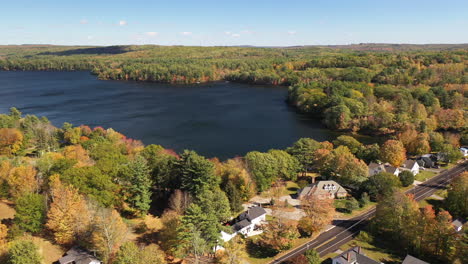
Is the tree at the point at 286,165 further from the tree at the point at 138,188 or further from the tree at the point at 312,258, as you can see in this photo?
the tree at the point at 138,188

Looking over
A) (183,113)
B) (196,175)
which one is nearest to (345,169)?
(196,175)

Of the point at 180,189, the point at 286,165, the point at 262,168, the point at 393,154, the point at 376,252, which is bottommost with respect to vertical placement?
the point at 376,252

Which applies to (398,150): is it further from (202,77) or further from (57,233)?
(202,77)

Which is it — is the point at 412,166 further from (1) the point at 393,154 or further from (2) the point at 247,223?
(2) the point at 247,223

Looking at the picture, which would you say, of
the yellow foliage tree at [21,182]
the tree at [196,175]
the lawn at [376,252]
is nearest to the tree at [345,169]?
the lawn at [376,252]

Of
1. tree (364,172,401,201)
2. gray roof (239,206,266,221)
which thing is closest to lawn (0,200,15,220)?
gray roof (239,206,266,221)

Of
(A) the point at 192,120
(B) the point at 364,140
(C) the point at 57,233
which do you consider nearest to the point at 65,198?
(C) the point at 57,233

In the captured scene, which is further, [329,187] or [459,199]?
[329,187]
